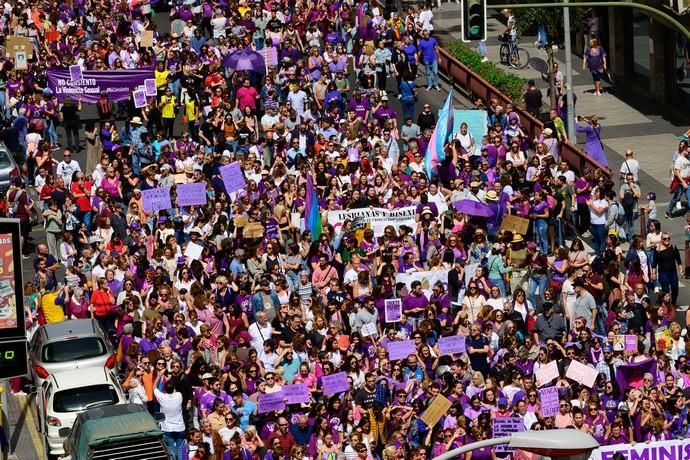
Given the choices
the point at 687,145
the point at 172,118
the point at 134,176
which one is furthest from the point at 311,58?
the point at 687,145

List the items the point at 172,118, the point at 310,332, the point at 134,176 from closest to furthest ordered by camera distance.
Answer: the point at 310,332 < the point at 134,176 < the point at 172,118

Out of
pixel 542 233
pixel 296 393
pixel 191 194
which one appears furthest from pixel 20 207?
pixel 296 393

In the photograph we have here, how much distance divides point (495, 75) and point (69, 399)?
19649 millimetres

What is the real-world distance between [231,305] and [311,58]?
1336 centimetres

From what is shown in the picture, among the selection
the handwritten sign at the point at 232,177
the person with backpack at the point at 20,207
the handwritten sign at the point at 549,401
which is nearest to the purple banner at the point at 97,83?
the person with backpack at the point at 20,207

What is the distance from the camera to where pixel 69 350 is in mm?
25875

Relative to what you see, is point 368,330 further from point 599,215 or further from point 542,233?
point 599,215

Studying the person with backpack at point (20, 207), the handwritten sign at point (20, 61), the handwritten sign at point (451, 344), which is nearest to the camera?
the handwritten sign at point (451, 344)

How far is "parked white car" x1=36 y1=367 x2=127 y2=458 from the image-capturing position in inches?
960

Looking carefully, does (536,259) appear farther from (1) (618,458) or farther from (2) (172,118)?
(2) (172,118)

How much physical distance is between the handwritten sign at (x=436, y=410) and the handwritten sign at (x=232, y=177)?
29.7 ft

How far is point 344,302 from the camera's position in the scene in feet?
87.5

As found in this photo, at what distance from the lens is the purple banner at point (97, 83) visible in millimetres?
38094

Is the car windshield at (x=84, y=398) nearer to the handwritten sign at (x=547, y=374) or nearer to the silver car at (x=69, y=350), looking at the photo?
the silver car at (x=69, y=350)
